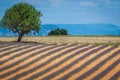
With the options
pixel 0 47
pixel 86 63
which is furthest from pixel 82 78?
pixel 0 47

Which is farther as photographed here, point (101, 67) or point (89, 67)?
point (89, 67)

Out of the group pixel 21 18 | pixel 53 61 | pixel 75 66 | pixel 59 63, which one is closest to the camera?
pixel 75 66

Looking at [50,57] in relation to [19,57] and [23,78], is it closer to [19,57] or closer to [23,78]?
[19,57]

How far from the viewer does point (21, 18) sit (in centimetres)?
5356

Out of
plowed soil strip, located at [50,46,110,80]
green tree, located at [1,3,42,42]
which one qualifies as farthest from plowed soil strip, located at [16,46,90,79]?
green tree, located at [1,3,42,42]

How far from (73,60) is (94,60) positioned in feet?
7.53

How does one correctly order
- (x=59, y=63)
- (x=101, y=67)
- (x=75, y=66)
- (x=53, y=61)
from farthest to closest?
(x=53, y=61), (x=59, y=63), (x=75, y=66), (x=101, y=67)

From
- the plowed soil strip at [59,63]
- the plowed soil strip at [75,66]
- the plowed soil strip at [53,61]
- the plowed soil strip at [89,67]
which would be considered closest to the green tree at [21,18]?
the plowed soil strip at [59,63]

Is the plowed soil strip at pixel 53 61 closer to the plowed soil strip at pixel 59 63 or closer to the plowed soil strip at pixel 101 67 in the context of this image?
the plowed soil strip at pixel 59 63

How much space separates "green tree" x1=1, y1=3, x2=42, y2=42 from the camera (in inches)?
2084

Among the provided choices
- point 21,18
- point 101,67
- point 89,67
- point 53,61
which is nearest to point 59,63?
point 53,61

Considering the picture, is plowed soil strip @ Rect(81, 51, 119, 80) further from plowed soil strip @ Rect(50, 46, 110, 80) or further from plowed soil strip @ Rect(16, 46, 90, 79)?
plowed soil strip @ Rect(16, 46, 90, 79)

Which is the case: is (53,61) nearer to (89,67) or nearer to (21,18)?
(89,67)

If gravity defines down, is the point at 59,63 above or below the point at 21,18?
below
